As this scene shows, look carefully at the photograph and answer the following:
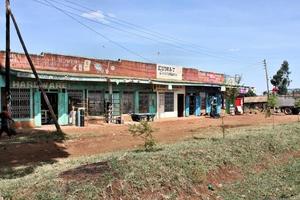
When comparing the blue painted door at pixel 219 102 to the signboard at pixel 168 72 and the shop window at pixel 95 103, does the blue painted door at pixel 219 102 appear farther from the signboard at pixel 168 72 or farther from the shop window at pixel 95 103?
the shop window at pixel 95 103

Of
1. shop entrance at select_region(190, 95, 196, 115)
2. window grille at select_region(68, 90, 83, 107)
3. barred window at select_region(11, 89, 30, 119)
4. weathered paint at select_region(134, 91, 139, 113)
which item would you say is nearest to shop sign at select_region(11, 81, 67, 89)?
barred window at select_region(11, 89, 30, 119)

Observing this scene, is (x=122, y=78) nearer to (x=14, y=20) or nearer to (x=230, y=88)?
(x=14, y=20)

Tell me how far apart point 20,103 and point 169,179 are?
18.0 m

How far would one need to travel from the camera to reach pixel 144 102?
36.2 m

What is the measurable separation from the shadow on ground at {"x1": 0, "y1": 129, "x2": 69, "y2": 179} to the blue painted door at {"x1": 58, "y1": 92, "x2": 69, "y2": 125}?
610 cm

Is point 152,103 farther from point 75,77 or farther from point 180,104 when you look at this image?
point 75,77

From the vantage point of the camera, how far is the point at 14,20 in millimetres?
22141

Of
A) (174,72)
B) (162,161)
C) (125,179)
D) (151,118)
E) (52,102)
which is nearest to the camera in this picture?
(125,179)

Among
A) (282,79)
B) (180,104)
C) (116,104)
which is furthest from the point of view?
(282,79)

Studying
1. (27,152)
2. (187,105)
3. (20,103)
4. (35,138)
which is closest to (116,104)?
(20,103)

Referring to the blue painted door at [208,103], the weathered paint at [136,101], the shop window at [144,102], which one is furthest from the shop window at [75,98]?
the blue painted door at [208,103]

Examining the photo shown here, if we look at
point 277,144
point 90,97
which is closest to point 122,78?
point 90,97

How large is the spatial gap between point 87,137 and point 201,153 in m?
9.81

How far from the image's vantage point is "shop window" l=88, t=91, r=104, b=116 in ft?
100
